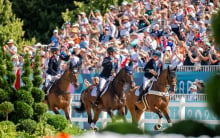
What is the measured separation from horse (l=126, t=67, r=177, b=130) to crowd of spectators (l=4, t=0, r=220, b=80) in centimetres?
40

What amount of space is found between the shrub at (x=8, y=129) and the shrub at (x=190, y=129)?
36.8 feet

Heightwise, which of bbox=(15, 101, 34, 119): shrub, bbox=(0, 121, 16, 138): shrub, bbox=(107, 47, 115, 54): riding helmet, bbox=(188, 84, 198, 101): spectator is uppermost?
bbox=(107, 47, 115, 54): riding helmet

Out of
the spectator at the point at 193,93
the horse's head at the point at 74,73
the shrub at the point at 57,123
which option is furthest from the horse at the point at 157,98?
the shrub at the point at 57,123

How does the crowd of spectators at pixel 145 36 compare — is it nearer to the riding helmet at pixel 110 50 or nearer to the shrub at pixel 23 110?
the riding helmet at pixel 110 50

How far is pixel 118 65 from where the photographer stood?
72.2 feet

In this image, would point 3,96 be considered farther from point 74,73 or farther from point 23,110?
point 74,73

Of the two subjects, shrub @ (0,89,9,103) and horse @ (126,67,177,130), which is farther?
horse @ (126,67,177,130)

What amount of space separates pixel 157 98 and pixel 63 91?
3463 millimetres

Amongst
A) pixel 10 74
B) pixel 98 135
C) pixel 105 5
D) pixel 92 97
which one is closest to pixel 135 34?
pixel 92 97

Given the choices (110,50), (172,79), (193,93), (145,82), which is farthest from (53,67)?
(193,93)

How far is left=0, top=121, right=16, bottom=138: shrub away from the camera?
13.3m

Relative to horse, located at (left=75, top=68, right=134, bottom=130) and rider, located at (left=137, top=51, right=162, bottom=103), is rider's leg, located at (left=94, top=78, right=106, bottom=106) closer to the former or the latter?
horse, located at (left=75, top=68, right=134, bottom=130)

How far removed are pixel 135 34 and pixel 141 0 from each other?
3.97 meters

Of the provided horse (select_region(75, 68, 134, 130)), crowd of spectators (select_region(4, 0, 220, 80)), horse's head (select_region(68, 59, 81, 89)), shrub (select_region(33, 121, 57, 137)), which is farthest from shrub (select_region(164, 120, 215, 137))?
horse's head (select_region(68, 59, 81, 89))
